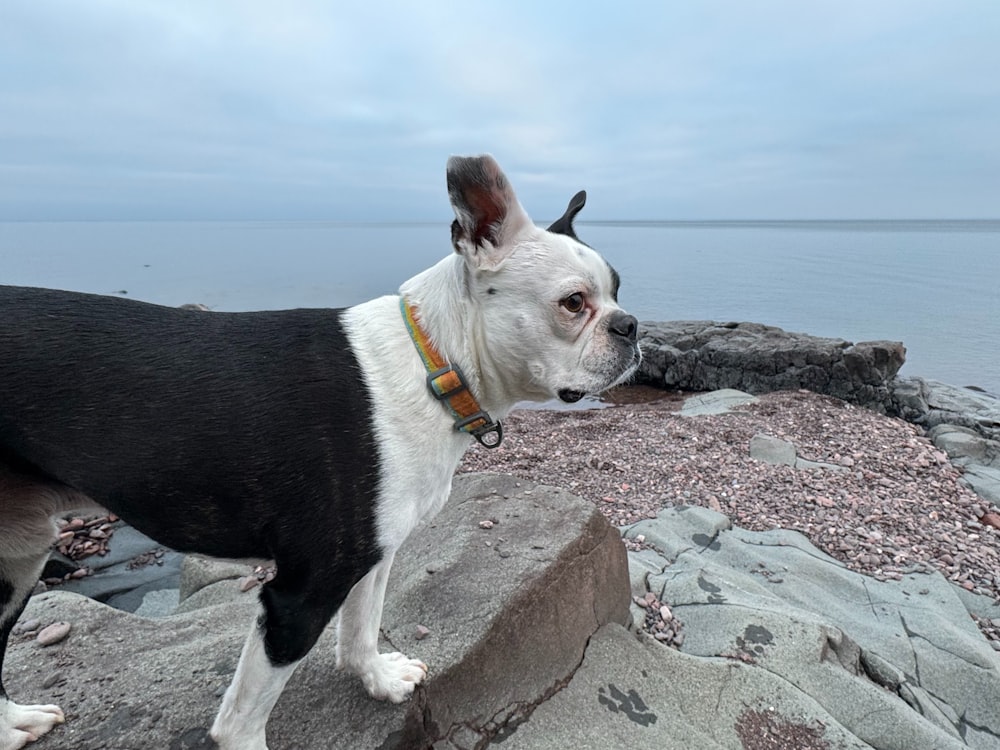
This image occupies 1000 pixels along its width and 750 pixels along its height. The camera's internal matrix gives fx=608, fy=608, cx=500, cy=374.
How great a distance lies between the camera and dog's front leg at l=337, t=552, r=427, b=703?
2.67 meters

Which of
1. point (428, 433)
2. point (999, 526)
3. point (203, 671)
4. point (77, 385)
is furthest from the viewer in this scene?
point (999, 526)

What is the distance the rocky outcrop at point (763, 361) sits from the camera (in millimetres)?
10359

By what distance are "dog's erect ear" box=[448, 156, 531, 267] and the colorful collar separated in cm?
35

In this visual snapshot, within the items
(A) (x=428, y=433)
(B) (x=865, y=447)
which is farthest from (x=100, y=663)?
(B) (x=865, y=447)

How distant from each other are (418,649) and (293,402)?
1551 millimetres

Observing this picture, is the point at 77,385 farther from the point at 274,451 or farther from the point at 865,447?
the point at 865,447

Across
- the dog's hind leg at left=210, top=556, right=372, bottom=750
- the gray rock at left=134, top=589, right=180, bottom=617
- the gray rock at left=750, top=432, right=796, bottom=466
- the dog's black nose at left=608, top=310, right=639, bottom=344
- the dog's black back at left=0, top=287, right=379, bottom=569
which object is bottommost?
the gray rock at left=134, top=589, right=180, bottom=617

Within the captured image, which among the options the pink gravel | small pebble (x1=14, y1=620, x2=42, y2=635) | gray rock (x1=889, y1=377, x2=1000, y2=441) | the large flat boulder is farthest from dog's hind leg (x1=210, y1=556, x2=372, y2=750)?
gray rock (x1=889, y1=377, x2=1000, y2=441)

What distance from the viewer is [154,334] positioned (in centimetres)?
210

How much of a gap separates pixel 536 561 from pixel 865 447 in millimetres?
6537

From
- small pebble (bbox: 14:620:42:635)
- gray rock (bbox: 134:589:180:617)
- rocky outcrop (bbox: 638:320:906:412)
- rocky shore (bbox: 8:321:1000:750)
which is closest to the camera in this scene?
rocky shore (bbox: 8:321:1000:750)

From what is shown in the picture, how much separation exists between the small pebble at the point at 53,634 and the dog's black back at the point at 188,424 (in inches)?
66.0

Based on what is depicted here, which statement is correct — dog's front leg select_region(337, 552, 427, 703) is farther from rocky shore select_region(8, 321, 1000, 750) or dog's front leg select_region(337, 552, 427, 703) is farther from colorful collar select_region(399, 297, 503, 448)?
colorful collar select_region(399, 297, 503, 448)

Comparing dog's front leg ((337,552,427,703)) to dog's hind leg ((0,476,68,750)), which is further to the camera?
dog's front leg ((337,552,427,703))
